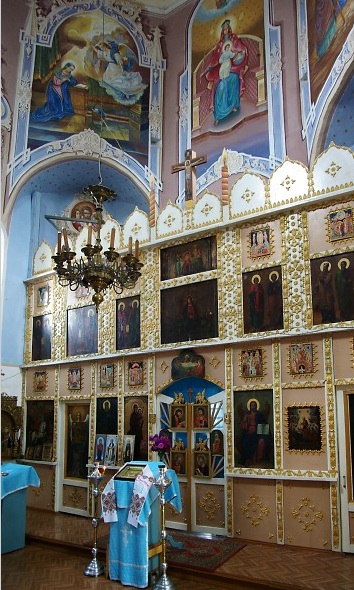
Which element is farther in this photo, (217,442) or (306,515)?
(217,442)

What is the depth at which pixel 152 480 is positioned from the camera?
264 inches

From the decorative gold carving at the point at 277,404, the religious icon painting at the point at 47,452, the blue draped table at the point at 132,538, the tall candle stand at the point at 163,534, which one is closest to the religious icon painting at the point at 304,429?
the decorative gold carving at the point at 277,404

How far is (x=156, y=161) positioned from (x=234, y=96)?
2.66 m

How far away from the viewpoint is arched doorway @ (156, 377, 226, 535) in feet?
29.8

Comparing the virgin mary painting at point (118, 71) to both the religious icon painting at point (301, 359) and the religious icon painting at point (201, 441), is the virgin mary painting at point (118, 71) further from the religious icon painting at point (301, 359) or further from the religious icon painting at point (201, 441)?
the religious icon painting at point (201, 441)

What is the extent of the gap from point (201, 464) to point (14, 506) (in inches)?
126

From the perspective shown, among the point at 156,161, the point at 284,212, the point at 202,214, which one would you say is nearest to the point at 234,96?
the point at 156,161

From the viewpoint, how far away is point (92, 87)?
13.7 meters

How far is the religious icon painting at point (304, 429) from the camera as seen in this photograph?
26.6ft

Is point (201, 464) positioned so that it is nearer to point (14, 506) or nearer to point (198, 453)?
point (198, 453)

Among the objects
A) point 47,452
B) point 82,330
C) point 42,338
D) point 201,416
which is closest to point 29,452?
point 47,452

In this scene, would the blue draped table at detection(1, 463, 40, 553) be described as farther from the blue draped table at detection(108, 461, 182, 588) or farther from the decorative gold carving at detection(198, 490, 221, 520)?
the decorative gold carving at detection(198, 490, 221, 520)

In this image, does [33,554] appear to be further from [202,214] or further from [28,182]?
[28,182]

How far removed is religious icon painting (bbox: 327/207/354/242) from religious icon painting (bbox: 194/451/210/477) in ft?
14.0
